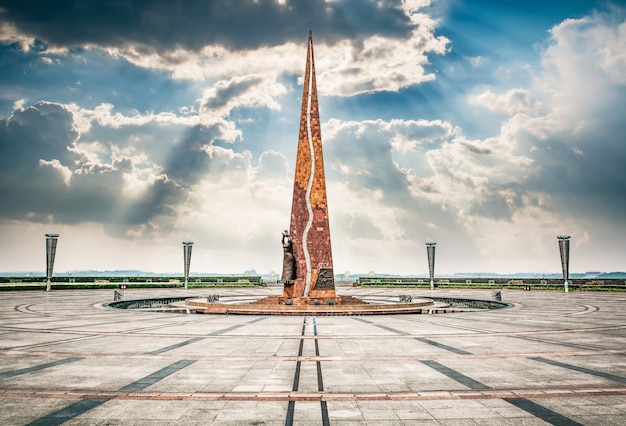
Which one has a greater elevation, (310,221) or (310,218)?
(310,218)

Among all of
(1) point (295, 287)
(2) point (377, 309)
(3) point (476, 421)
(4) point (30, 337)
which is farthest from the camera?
(1) point (295, 287)

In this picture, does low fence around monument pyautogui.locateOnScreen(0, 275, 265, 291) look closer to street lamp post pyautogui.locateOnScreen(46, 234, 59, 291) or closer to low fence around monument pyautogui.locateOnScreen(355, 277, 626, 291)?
street lamp post pyautogui.locateOnScreen(46, 234, 59, 291)

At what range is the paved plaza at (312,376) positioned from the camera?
630 cm

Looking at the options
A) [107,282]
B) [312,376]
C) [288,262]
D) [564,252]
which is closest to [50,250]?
[107,282]

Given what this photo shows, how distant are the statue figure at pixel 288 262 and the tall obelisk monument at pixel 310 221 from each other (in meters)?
0.13

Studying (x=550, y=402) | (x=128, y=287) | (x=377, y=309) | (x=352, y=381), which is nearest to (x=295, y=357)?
(x=352, y=381)

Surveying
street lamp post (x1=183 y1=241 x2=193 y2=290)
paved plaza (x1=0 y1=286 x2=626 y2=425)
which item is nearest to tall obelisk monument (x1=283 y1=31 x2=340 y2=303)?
paved plaza (x1=0 y1=286 x2=626 y2=425)

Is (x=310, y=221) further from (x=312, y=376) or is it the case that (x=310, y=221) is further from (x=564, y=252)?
(x=564, y=252)

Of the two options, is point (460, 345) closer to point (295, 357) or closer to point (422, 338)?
point (422, 338)

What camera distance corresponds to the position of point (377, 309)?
2311 cm

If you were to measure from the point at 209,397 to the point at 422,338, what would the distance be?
29.1 ft

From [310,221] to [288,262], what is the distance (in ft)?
10.3

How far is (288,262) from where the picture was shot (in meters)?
25.8

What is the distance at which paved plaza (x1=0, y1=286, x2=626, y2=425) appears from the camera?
630 cm
